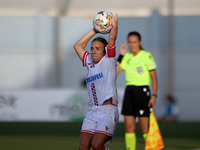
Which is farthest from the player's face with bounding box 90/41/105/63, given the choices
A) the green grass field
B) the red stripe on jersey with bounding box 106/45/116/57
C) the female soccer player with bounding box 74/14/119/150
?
the green grass field

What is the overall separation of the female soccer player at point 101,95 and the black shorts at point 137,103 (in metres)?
1.53

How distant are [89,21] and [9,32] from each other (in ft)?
12.4

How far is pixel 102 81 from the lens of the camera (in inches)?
183

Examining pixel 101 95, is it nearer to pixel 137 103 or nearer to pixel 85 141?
pixel 85 141

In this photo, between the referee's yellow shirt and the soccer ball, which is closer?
the soccer ball

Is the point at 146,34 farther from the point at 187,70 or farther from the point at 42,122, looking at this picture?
the point at 42,122

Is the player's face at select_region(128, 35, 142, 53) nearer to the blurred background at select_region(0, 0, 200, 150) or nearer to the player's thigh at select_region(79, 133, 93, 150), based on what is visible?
the player's thigh at select_region(79, 133, 93, 150)

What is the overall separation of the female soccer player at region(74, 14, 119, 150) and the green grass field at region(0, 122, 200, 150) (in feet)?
9.08

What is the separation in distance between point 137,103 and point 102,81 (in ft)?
5.61

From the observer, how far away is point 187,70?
19.1 m

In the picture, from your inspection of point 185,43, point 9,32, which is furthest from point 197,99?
point 9,32

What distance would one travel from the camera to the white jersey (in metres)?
4.63

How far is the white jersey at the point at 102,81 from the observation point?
4629 mm

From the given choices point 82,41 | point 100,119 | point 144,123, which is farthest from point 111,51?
point 144,123
